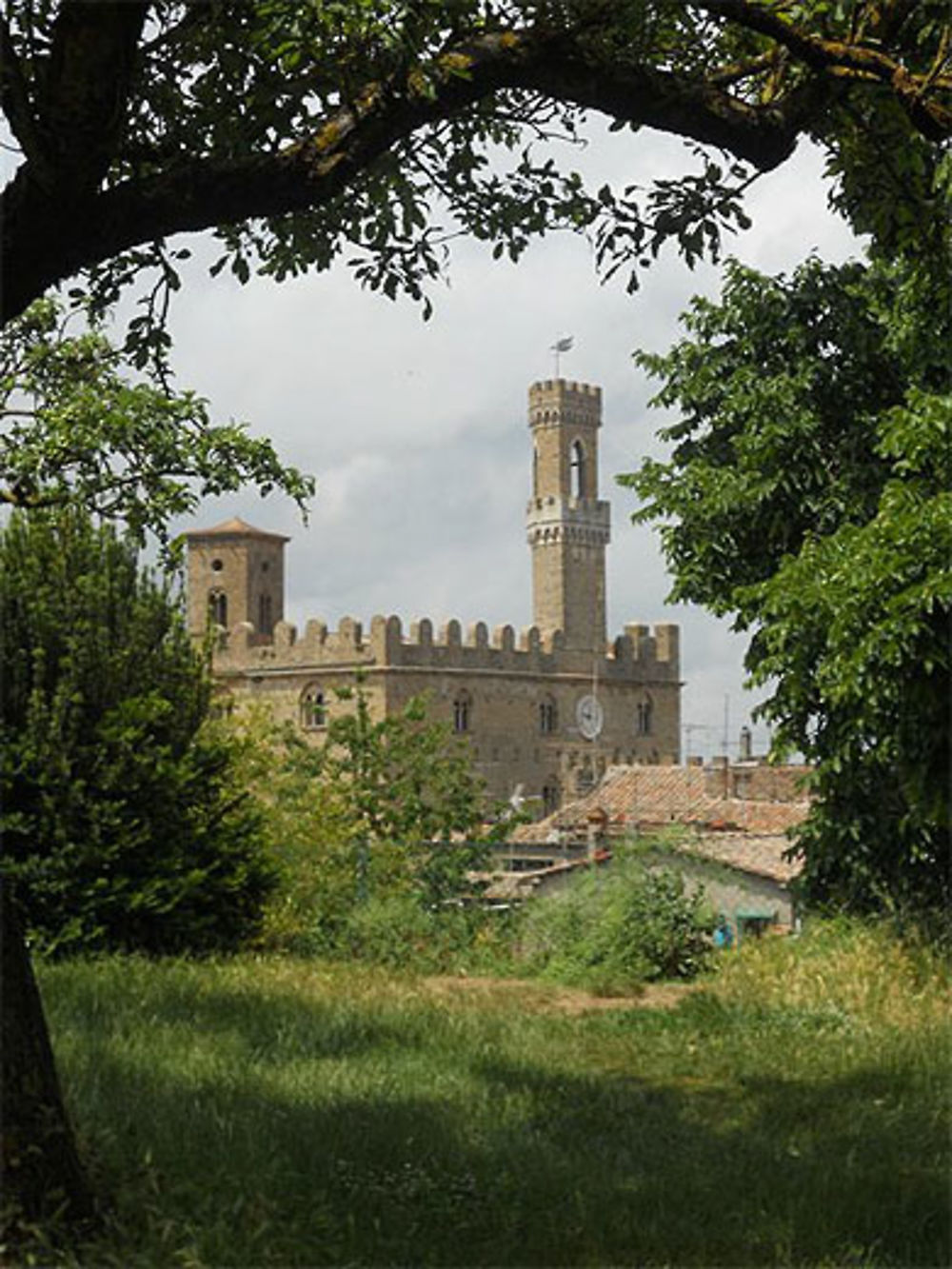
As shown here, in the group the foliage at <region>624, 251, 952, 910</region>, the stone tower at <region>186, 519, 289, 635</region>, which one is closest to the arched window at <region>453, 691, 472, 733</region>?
the stone tower at <region>186, 519, 289, 635</region>

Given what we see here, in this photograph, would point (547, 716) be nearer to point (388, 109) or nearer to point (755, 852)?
point (755, 852)

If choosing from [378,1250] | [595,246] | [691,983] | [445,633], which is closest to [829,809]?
[691,983]

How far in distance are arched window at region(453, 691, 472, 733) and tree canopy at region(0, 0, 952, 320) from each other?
78893 millimetres

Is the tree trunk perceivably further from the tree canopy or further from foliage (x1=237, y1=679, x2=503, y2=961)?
foliage (x1=237, y1=679, x2=503, y2=961)

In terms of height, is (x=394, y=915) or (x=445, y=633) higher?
(x=445, y=633)

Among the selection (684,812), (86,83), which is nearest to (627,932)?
(86,83)

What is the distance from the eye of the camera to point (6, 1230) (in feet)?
17.3

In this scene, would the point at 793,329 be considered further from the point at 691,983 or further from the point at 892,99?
the point at 892,99

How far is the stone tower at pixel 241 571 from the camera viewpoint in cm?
9762

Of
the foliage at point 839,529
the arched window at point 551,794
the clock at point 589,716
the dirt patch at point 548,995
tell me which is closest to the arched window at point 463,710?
the arched window at point 551,794

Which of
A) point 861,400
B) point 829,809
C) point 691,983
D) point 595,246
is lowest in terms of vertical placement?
point 691,983

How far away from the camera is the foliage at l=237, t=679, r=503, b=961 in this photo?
→ 54.0 feet

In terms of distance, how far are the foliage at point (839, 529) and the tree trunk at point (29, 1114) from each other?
855cm

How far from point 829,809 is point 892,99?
10.4 m
